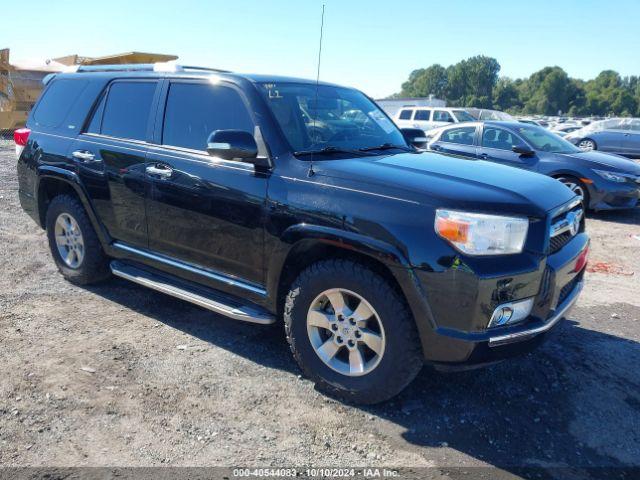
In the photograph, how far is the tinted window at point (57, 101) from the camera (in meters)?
4.95

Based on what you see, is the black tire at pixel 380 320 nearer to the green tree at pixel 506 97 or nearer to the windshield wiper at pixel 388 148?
the windshield wiper at pixel 388 148

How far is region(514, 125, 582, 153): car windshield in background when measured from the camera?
9.06 metres

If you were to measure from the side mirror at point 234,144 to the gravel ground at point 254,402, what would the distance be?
146 centimetres

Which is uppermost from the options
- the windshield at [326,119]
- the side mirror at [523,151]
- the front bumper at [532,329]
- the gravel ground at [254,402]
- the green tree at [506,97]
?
the green tree at [506,97]

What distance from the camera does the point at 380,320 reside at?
2971 mm

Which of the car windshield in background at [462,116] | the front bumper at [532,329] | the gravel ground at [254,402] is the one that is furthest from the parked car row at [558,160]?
the car windshield in background at [462,116]

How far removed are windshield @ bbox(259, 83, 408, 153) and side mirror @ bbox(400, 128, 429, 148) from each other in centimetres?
24

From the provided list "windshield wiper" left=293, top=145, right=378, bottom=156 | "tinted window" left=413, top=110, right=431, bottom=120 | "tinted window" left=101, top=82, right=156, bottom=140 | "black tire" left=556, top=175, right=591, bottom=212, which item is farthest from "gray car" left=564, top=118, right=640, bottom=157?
"tinted window" left=101, top=82, right=156, bottom=140

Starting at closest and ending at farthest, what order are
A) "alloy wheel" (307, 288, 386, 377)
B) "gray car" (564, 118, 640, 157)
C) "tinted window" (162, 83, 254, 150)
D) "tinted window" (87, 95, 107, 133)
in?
"alloy wheel" (307, 288, 386, 377) < "tinted window" (162, 83, 254, 150) < "tinted window" (87, 95, 107, 133) < "gray car" (564, 118, 640, 157)

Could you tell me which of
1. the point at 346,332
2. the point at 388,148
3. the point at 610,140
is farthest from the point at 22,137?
the point at 610,140

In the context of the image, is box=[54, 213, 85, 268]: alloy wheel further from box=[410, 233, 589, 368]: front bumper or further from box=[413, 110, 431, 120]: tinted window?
box=[413, 110, 431, 120]: tinted window

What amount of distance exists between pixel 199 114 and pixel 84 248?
6.11 feet

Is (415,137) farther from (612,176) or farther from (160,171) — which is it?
(612,176)

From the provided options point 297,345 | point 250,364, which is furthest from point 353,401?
point 250,364
